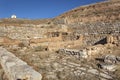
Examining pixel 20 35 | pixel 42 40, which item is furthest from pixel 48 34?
pixel 42 40

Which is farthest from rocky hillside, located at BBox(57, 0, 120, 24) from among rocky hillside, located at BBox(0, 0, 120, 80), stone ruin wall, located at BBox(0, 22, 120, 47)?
stone ruin wall, located at BBox(0, 22, 120, 47)

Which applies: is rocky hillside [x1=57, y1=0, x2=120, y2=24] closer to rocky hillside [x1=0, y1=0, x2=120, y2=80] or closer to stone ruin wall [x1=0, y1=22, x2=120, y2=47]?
rocky hillside [x1=0, y1=0, x2=120, y2=80]

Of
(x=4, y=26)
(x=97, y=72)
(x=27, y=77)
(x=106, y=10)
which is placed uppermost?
(x=106, y=10)

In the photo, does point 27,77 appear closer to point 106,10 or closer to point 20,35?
point 20,35

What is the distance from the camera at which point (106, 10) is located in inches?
909

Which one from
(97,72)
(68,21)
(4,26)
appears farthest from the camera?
(68,21)

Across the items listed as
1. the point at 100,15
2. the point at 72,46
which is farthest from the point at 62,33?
the point at 100,15

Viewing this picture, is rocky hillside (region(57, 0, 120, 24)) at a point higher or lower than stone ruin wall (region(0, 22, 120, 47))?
higher

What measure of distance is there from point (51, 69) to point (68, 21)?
1927cm

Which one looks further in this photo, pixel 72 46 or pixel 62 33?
pixel 62 33

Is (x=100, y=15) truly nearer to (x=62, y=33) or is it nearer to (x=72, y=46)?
(x=62, y=33)

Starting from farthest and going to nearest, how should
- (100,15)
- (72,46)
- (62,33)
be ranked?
(100,15) < (62,33) < (72,46)

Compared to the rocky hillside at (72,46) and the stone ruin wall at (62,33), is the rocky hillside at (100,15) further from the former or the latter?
the stone ruin wall at (62,33)

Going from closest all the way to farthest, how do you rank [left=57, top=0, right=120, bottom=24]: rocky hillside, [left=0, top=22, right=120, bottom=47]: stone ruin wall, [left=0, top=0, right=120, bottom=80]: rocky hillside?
[left=0, top=0, right=120, bottom=80]: rocky hillside < [left=0, top=22, right=120, bottom=47]: stone ruin wall < [left=57, top=0, right=120, bottom=24]: rocky hillside
